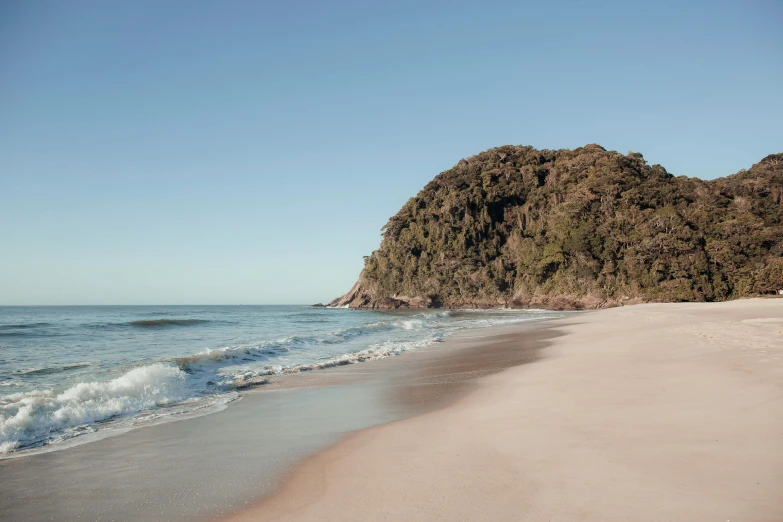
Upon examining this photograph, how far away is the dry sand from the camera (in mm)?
3117

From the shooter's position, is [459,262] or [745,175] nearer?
[745,175]

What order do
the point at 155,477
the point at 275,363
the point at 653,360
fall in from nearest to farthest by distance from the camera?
1. the point at 155,477
2. the point at 653,360
3. the point at 275,363

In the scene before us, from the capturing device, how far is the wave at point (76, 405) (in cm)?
602

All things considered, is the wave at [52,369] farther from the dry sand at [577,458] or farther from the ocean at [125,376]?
the dry sand at [577,458]

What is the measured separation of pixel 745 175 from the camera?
2424 inches

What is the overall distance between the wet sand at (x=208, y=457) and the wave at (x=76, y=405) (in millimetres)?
955

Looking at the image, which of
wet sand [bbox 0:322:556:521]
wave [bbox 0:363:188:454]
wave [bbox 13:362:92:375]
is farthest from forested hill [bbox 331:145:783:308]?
wave [bbox 13:362:92:375]

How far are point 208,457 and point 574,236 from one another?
57643 mm

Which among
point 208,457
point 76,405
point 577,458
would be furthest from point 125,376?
point 577,458

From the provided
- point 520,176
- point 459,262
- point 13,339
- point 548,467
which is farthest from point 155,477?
point 520,176

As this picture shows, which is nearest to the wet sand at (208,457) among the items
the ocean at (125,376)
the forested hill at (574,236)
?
the ocean at (125,376)

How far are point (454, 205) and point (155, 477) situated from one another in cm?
6755

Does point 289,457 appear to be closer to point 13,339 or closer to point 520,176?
point 13,339

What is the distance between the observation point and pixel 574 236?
185 ft
